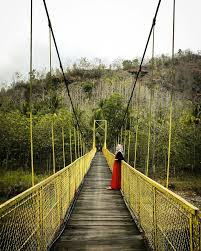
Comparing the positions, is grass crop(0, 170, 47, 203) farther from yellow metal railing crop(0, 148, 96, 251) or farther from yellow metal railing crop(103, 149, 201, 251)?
yellow metal railing crop(103, 149, 201, 251)

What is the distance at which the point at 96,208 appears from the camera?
6.45m

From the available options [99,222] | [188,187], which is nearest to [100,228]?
[99,222]

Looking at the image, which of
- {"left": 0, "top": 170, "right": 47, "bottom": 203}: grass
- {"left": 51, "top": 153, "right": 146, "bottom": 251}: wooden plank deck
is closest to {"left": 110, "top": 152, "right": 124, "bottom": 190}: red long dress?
{"left": 51, "top": 153, "right": 146, "bottom": 251}: wooden plank deck

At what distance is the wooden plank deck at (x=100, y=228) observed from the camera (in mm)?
4047

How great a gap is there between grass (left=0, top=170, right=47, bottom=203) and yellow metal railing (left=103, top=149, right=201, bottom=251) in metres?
23.1

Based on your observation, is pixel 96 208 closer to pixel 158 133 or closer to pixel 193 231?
pixel 193 231

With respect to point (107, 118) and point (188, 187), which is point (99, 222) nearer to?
point (188, 187)

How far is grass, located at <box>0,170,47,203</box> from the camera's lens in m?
27.5

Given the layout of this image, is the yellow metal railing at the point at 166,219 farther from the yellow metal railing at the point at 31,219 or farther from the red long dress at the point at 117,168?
the red long dress at the point at 117,168

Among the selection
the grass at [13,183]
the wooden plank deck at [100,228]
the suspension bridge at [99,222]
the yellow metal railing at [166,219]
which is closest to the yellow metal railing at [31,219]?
the suspension bridge at [99,222]

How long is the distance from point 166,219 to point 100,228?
5.90 feet

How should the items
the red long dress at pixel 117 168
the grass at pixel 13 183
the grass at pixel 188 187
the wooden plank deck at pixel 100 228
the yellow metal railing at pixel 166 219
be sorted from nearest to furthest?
the yellow metal railing at pixel 166 219 < the wooden plank deck at pixel 100 228 < the red long dress at pixel 117 168 < the grass at pixel 188 187 < the grass at pixel 13 183

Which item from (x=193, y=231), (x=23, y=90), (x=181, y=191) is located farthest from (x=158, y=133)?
(x=23, y=90)

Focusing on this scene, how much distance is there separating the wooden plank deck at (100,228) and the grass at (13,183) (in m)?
20.7
